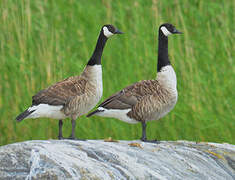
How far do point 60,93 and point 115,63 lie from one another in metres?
2.89

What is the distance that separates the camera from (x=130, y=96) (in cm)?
704

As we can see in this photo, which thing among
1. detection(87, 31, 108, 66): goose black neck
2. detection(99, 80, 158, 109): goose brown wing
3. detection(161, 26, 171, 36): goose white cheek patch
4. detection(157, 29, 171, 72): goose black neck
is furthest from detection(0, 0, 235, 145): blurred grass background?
detection(87, 31, 108, 66): goose black neck

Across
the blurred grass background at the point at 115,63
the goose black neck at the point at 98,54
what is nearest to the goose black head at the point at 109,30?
the goose black neck at the point at 98,54

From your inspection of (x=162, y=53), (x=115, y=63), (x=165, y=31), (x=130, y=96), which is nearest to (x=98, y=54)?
(x=130, y=96)

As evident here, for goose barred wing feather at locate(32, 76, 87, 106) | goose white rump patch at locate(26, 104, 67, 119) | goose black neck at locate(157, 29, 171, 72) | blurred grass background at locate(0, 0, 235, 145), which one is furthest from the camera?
blurred grass background at locate(0, 0, 235, 145)

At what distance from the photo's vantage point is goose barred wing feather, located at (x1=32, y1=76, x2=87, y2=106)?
6.59 metres

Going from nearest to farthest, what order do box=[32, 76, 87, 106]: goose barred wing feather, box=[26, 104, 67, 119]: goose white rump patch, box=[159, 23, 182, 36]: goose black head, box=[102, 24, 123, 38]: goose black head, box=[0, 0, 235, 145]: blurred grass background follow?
box=[26, 104, 67, 119]: goose white rump patch → box=[32, 76, 87, 106]: goose barred wing feather → box=[102, 24, 123, 38]: goose black head → box=[159, 23, 182, 36]: goose black head → box=[0, 0, 235, 145]: blurred grass background

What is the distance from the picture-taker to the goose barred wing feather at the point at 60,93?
6.59m

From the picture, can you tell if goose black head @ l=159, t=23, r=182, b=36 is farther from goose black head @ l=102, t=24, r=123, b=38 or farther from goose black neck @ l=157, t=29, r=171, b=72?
goose black head @ l=102, t=24, r=123, b=38

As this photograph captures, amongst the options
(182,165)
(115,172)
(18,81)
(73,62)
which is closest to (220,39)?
(73,62)

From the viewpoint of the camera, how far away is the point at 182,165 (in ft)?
19.4

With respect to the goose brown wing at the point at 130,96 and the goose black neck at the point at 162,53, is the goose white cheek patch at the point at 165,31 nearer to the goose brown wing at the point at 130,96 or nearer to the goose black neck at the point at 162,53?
the goose black neck at the point at 162,53

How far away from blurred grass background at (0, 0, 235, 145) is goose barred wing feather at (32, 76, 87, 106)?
1.55 m

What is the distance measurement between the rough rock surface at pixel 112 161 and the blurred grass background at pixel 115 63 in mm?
1628
